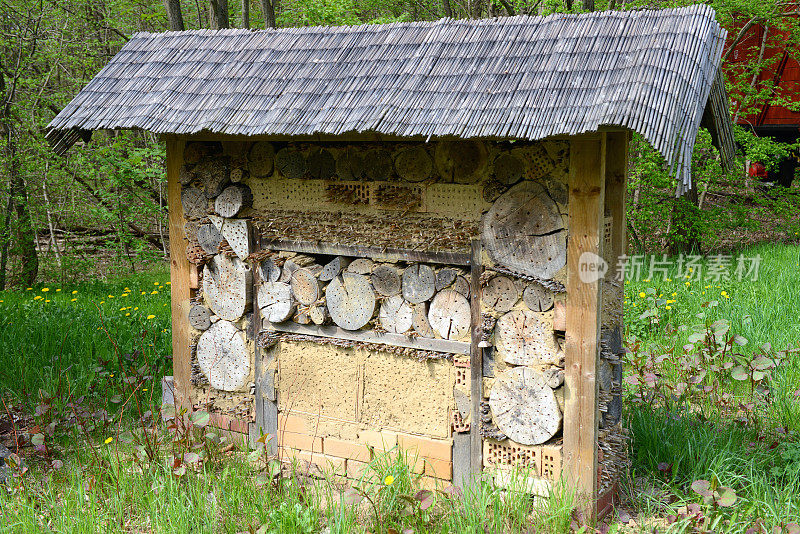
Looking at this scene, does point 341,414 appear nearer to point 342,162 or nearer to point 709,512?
point 342,162

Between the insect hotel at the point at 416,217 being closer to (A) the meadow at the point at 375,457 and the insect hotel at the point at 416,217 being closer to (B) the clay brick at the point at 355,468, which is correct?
(B) the clay brick at the point at 355,468

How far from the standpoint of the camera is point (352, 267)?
181 inches

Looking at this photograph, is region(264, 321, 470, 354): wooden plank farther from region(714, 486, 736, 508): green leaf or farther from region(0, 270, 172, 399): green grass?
region(714, 486, 736, 508): green leaf

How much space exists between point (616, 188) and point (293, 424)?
2.71 m

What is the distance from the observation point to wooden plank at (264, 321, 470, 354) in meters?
4.32

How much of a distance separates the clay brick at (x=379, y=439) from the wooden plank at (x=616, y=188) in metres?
1.77

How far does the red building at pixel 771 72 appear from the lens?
36.3 ft

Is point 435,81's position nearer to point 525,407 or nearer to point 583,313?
point 583,313

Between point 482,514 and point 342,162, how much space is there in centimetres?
231

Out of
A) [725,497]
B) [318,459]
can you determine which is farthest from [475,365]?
[725,497]

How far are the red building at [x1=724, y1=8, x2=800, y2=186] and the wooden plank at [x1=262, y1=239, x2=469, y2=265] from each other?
859 centimetres

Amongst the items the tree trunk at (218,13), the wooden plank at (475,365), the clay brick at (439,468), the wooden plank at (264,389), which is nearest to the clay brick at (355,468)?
the clay brick at (439,468)

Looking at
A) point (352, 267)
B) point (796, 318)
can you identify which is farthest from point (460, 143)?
point (796, 318)

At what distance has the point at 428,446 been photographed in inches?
175
